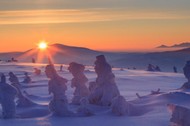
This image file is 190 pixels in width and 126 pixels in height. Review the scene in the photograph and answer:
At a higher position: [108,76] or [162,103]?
[108,76]

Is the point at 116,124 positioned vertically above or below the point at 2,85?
below

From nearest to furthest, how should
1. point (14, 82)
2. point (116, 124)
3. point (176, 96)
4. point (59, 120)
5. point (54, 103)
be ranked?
point (116, 124) → point (59, 120) → point (54, 103) → point (176, 96) → point (14, 82)

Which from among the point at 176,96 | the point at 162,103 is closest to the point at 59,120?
the point at 162,103

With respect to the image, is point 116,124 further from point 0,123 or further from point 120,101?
point 0,123

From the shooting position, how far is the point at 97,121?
1266cm

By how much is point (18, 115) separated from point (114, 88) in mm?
3451

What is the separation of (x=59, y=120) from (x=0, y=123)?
1.58 meters

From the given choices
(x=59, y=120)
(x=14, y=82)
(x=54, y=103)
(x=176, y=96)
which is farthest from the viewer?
(x=14, y=82)

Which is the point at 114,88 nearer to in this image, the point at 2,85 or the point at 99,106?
the point at 99,106

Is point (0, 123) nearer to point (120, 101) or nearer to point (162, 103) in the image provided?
point (120, 101)

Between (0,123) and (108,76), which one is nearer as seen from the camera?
(0,123)

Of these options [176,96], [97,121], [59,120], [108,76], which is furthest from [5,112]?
[176,96]

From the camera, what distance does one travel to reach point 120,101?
13734mm

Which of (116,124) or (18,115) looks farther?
(18,115)
